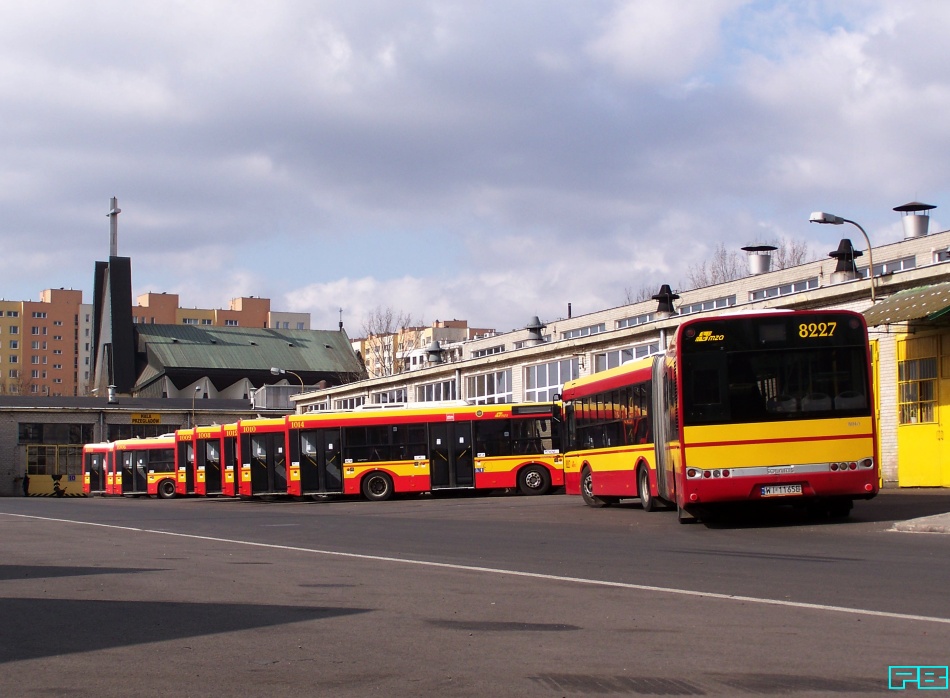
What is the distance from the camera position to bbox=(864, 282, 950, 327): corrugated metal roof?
2248 cm

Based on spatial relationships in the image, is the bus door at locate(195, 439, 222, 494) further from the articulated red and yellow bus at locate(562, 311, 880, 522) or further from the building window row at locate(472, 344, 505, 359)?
the building window row at locate(472, 344, 505, 359)

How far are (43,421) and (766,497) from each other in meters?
66.3

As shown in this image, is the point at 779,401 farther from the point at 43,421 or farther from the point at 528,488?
the point at 43,421

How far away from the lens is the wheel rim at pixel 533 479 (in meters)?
37.3

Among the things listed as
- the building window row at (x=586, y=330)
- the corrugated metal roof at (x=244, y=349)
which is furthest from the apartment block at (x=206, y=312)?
the building window row at (x=586, y=330)

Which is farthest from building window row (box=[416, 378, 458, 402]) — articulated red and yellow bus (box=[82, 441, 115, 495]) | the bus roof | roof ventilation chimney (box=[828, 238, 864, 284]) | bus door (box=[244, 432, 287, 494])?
the bus roof

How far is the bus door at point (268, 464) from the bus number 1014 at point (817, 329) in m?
24.9

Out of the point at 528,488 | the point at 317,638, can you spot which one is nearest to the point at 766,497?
the point at 317,638

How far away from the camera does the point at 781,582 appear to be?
10883 mm

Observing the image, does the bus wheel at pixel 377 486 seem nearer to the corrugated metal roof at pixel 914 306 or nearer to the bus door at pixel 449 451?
the bus door at pixel 449 451

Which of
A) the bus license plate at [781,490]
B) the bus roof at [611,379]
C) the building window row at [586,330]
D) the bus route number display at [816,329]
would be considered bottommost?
the bus license plate at [781,490]

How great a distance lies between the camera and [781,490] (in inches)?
679

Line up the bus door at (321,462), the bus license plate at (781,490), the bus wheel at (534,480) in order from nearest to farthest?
1. the bus license plate at (781,490)
2. the bus wheel at (534,480)
3. the bus door at (321,462)

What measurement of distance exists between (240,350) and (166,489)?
2449 inches
